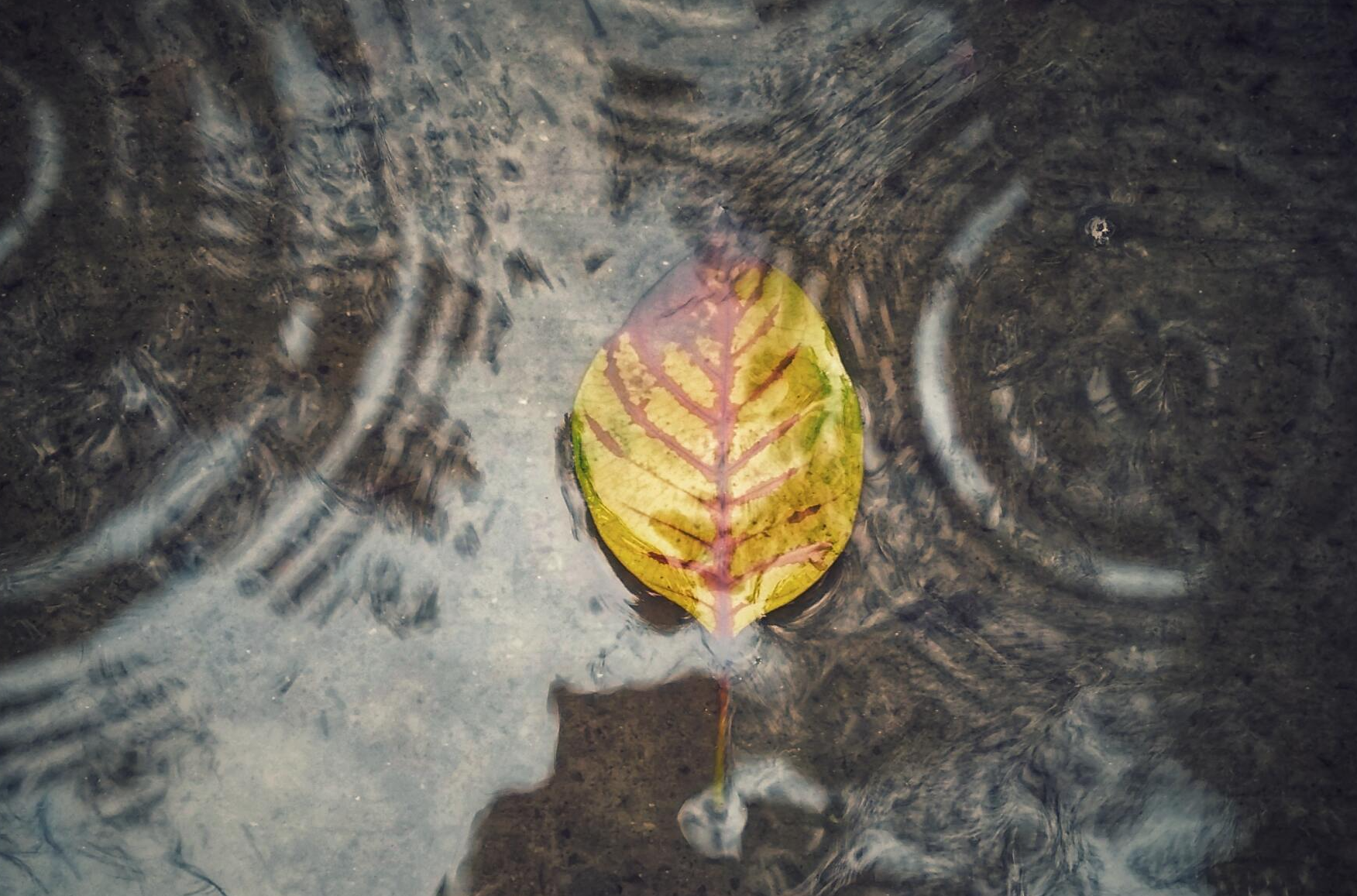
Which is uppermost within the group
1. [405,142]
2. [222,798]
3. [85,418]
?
[405,142]

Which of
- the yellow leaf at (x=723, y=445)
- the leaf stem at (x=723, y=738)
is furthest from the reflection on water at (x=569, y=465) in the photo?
the yellow leaf at (x=723, y=445)

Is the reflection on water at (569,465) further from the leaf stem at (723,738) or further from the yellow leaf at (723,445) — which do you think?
the yellow leaf at (723,445)

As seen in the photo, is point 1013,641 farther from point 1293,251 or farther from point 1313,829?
point 1293,251

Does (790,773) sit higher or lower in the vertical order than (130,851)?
lower

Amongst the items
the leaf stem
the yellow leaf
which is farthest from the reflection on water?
the yellow leaf

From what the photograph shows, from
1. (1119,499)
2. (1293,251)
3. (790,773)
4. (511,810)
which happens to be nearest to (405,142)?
(511,810)
